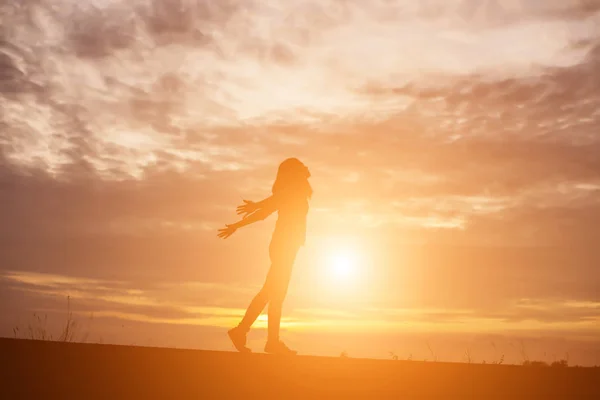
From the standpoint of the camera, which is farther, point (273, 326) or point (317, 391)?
point (273, 326)

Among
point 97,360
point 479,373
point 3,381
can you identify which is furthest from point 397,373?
point 3,381

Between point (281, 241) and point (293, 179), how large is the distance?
966 millimetres

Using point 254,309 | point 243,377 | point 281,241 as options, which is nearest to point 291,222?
point 281,241

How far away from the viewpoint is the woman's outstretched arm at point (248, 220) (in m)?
11.2

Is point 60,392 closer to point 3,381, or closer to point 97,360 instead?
point 3,381

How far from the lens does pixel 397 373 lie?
332 inches

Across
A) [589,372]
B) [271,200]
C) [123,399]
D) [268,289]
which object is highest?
[271,200]

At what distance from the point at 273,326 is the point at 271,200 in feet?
6.19

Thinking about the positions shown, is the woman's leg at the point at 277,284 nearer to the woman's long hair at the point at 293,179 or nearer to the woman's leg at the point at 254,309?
the woman's leg at the point at 254,309

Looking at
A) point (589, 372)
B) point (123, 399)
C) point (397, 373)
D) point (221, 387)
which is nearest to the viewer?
point (123, 399)

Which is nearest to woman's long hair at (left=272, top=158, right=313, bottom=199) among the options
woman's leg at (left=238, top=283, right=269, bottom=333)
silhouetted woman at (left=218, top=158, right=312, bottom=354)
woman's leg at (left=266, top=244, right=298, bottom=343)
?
silhouetted woman at (left=218, top=158, right=312, bottom=354)

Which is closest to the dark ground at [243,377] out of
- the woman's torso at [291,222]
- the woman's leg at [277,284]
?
the woman's leg at [277,284]

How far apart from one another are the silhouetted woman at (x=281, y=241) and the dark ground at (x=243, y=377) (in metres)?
1.50

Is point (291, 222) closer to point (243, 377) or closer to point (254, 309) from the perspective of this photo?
point (254, 309)
